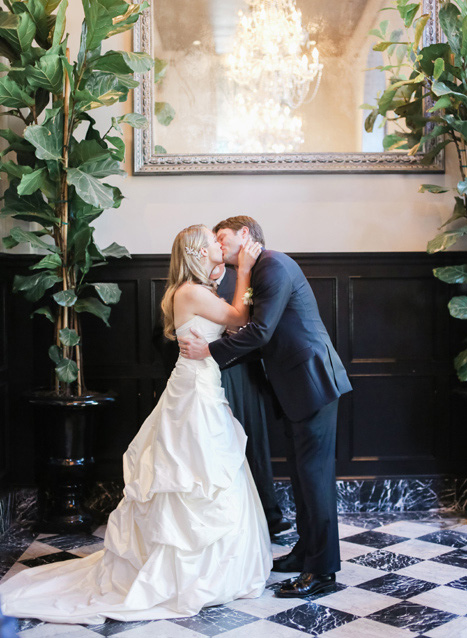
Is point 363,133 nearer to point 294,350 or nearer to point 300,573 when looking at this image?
point 294,350

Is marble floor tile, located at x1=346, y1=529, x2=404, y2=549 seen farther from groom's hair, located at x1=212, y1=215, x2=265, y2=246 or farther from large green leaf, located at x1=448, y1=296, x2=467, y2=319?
groom's hair, located at x1=212, y1=215, x2=265, y2=246

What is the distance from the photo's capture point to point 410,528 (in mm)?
4023

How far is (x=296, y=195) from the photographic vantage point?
434 centimetres

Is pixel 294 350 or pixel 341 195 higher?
pixel 341 195

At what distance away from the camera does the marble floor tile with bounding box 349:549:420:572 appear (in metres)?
3.40

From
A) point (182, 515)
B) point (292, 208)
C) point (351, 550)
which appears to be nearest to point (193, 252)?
point (182, 515)

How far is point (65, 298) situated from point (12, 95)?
0.98 meters

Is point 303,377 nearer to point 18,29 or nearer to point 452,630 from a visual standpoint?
point 452,630

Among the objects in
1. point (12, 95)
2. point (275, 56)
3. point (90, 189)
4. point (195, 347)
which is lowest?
point (195, 347)

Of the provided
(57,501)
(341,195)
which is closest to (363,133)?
(341,195)

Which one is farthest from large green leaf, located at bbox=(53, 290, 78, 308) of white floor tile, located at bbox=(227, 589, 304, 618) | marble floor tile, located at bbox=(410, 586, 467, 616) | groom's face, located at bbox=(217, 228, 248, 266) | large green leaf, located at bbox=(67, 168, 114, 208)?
marble floor tile, located at bbox=(410, 586, 467, 616)

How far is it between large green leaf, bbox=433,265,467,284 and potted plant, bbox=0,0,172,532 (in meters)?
1.67

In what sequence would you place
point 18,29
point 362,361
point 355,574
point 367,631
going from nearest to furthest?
point 367,631 → point 355,574 → point 18,29 → point 362,361

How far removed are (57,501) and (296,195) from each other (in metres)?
2.14
